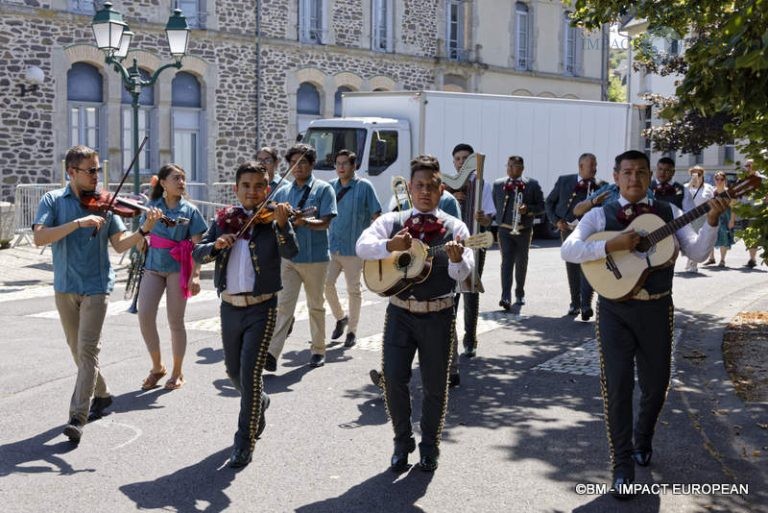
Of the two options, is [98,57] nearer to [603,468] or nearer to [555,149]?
[555,149]

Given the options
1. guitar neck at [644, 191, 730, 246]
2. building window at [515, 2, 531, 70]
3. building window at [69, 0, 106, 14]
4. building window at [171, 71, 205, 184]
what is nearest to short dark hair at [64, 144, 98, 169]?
guitar neck at [644, 191, 730, 246]

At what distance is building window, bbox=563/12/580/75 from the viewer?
36938 millimetres

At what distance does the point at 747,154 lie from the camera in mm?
7641

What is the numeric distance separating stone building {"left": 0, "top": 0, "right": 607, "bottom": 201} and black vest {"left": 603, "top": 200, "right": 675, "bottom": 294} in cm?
1963

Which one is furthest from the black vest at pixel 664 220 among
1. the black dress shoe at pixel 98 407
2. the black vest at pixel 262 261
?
the black dress shoe at pixel 98 407

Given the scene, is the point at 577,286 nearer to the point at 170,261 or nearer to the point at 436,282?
the point at 170,261

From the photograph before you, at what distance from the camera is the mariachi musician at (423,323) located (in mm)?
5824

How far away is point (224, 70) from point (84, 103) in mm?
3946

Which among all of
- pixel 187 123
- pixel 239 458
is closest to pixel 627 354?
pixel 239 458

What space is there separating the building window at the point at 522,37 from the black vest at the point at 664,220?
29.7 metres

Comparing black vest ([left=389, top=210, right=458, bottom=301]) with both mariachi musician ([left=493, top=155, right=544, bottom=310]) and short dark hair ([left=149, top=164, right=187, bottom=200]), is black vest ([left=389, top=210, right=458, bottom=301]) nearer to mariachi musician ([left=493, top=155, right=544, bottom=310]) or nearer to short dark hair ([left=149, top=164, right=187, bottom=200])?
short dark hair ([left=149, top=164, right=187, bottom=200])

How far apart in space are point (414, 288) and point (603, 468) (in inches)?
63.3

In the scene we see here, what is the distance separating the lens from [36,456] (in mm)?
6195

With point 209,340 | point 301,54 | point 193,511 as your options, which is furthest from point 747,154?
point 301,54
